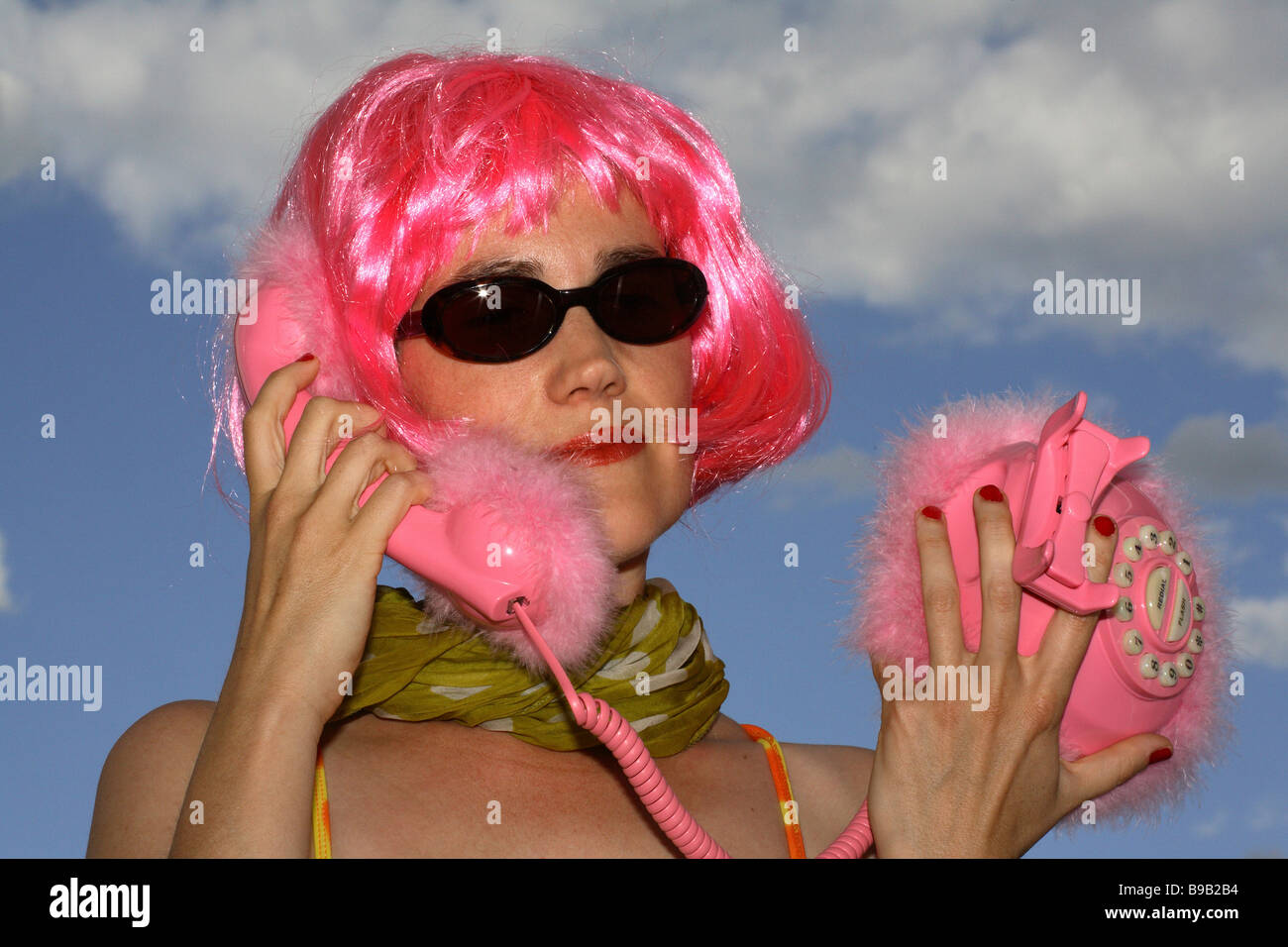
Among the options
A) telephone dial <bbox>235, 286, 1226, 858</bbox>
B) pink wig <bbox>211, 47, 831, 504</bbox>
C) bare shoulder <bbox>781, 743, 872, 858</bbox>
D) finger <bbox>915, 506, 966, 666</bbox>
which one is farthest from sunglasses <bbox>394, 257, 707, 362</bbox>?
bare shoulder <bbox>781, 743, 872, 858</bbox>

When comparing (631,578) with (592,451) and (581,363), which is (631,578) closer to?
(592,451)

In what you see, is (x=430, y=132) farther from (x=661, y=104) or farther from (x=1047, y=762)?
(x=1047, y=762)

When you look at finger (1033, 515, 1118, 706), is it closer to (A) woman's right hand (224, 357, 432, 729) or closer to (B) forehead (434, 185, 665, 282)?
(B) forehead (434, 185, 665, 282)

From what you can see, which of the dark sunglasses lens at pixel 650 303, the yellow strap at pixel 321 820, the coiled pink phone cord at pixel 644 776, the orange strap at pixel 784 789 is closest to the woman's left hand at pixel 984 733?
the coiled pink phone cord at pixel 644 776

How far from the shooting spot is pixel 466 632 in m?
3.46

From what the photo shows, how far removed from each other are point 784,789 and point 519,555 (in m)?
1.45

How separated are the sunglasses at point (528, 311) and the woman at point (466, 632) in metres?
0.03

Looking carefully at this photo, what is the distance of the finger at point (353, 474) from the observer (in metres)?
2.88

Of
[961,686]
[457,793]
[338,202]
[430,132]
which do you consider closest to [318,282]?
[338,202]

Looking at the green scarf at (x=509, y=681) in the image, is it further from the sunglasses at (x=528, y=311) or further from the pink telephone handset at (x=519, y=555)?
the sunglasses at (x=528, y=311)

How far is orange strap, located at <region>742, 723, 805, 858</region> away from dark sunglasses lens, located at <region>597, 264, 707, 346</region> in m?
1.37

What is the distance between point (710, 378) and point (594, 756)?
1227 millimetres

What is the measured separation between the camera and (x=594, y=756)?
368 centimetres

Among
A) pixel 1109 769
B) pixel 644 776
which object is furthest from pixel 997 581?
pixel 644 776
